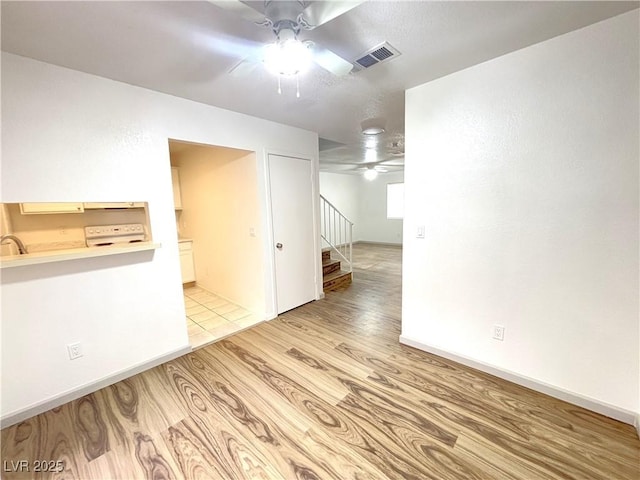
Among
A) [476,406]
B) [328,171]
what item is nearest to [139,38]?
[476,406]

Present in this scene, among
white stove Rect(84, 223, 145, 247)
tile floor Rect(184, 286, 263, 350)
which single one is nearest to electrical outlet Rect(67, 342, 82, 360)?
white stove Rect(84, 223, 145, 247)

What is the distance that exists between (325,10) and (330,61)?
0.32 meters

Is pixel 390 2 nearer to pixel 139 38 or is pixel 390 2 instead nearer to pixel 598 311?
pixel 139 38

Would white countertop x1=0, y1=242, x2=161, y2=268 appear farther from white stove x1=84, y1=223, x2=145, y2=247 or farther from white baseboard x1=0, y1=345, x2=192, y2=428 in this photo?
white baseboard x1=0, y1=345, x2=192, y2=428

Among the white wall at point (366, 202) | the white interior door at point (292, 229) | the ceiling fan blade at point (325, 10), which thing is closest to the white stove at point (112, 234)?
the white interior door at point (292, 229)

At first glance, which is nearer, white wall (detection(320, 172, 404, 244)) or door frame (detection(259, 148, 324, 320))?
door frame (detection(259, 148, 324, 320))

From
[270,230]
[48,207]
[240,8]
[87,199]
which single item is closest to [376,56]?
[240,8]

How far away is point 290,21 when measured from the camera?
1262mm

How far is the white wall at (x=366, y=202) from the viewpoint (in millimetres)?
8148

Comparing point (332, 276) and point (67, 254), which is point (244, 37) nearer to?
point (67, 254)

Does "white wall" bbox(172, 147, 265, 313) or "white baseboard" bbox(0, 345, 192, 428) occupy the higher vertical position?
"white wall" bbox(172, 147, 265, 313)

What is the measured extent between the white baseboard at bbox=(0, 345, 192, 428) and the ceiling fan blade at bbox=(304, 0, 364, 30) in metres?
2.76

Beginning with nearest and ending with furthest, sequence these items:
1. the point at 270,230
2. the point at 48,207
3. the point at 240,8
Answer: the point at 240,8, the point at 48,207, the point at 270,230

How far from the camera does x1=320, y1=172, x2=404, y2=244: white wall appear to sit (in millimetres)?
Result: 8148
